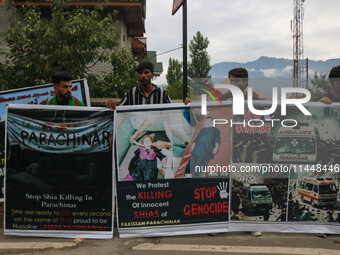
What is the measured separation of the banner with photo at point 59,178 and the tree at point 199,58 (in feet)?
124

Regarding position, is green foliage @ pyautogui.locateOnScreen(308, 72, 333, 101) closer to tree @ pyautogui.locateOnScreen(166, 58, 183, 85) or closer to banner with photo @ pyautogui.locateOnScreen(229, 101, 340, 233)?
banner with photo @ pyautogui.locateOnScreen(229, 101, 340, 233)

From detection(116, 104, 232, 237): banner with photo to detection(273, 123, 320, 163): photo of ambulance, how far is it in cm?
60

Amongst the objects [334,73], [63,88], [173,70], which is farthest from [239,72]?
[173,70]

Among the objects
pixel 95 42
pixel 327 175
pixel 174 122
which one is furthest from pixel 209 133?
pixel 95 42

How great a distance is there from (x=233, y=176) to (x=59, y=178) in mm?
2040

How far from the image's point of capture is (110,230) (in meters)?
4.13

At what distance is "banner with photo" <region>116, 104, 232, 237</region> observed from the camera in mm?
4184

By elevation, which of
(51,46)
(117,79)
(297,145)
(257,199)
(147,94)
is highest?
(51,46)

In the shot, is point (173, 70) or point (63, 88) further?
point (173, 70)

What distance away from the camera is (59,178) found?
4.17 m

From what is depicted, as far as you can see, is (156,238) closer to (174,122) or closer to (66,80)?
(174,122)
